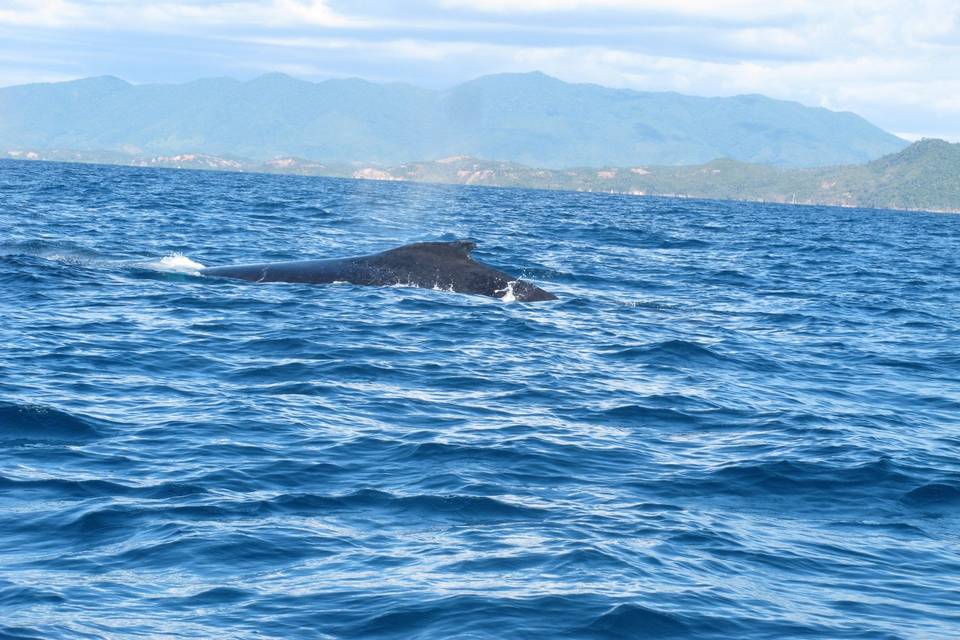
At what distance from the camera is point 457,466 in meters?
11.8

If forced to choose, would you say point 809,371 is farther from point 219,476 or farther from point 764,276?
point 764,276

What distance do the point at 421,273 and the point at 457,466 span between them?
45.9 ft

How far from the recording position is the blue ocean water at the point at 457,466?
8.33 metres

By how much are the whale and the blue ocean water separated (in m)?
0.50

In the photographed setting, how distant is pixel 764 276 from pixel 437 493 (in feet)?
89.3

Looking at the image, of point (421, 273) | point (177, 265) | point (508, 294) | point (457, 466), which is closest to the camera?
point (457, 466)

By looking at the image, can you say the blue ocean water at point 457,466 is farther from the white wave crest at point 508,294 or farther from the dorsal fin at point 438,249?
the white wave crest at point 508,294

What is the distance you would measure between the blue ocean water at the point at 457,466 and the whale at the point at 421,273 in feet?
1.63

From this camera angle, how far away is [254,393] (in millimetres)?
14883

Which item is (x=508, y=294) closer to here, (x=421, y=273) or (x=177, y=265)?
(x=421, y=273)

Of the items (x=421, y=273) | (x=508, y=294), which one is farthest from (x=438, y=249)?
(x=508, y=294)

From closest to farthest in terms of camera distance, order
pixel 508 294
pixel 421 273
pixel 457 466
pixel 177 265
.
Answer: pixel 457 466, pixel 508 294, pixel 421 273, pixel 177 265

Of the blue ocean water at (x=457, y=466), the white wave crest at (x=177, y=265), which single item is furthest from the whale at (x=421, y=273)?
the white wave crest at (x=177, y=265)

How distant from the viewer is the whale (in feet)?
82.6
